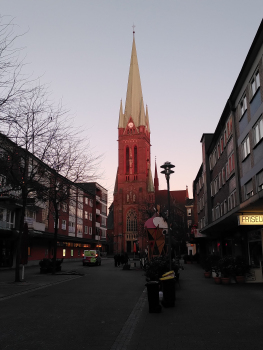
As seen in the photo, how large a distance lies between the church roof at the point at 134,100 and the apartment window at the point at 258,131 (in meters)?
84.7

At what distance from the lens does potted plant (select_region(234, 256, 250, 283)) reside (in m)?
17.9

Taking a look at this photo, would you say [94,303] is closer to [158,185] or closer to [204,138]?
[204,138]

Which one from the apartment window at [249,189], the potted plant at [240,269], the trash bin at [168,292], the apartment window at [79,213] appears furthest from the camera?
the apartment window at [79,213]

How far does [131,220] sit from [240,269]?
78.5 meters

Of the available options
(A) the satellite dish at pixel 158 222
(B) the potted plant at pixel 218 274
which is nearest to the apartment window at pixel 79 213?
(A) the satellite dish at pixel 158 222

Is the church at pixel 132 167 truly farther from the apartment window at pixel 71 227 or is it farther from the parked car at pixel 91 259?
the parked car at pixel 91 259

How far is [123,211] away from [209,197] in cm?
6283

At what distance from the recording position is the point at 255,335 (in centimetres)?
721

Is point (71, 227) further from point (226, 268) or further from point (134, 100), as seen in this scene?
point (134, 100)

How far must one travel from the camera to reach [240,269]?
17922 mm

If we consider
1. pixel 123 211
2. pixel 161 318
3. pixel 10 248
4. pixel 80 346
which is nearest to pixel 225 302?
pixel 161 318

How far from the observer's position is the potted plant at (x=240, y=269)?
17906 millimetres

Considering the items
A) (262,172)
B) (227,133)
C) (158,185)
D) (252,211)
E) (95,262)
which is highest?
(158,185)

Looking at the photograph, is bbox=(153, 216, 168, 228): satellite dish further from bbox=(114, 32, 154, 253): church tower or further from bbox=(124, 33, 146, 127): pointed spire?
bbox=(124, 33, 146, 127): pointed spire
